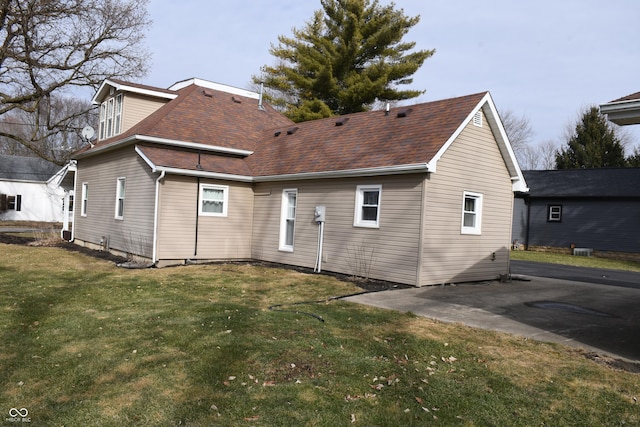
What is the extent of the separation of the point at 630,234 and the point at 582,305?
60.2 ft

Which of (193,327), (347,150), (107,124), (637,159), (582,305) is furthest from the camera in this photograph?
(637,159)

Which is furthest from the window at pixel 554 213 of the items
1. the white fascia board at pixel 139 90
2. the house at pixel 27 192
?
the house at pixel 27 192

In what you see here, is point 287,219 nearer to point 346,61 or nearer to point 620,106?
point 620,106

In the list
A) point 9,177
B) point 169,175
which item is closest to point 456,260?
point 169,175

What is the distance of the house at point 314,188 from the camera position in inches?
487

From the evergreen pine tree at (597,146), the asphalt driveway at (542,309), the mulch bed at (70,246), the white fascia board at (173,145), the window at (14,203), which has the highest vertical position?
the evergreen pine tree at (597,146)

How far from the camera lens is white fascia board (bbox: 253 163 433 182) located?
38.2ft

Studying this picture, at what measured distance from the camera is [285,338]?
22.4 ft

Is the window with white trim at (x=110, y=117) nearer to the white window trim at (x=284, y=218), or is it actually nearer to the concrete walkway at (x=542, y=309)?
the white window trim at (x=284, y=218)

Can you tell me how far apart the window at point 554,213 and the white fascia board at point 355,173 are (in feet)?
64.1

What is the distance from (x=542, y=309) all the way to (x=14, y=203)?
39561 mm

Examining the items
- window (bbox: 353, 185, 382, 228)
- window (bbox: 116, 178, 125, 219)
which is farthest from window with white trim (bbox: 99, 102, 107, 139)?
window (bbox: 353, 185, 382, 228)

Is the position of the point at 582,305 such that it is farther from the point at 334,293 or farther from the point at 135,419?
the point at 135,419

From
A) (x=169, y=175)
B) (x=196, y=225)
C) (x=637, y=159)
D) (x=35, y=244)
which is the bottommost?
(x=35, y=244)
